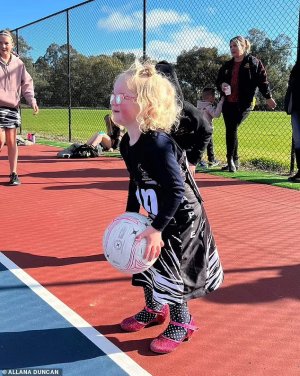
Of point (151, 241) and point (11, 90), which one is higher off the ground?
point (11, 90)

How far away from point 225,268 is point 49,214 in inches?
94.5

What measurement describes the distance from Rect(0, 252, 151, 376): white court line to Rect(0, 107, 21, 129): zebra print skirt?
11.2 ft

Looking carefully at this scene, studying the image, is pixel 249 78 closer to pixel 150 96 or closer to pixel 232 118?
pixel 232 118

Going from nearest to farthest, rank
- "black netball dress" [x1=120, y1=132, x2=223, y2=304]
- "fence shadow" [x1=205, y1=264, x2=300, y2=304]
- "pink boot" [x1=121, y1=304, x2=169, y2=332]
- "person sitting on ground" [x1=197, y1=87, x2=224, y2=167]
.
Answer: "black netball dress" [x1=120, y1=132, x2=223, y2=304]
"pink boot" [x1=121, y1=304, x2=169, y2=332]
"fence shadow" [x1=205, y1=264, x2=300, y2=304]
"person sitting on ground" [x1=197, y1=87, x2=224, y2=167]

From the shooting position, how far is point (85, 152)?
1023 cm

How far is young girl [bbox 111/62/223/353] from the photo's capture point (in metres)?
2.34

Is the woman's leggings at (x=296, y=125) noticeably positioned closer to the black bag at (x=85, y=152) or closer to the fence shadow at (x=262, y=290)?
the fence shadow at (x=262, y=290)

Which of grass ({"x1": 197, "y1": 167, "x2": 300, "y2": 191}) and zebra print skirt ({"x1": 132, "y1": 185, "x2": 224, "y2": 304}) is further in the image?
grass ({"x1": 197, "y1": 167, "x2": 300, "y2": 191})

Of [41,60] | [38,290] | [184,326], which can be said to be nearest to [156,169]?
[184,326]

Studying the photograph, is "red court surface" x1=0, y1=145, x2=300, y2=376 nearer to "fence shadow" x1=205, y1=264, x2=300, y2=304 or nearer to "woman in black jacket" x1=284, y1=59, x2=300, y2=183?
"fence shadow" x1=205, y1=264, x2=300, y2=304

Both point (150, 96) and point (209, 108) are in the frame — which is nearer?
point (150, 96)

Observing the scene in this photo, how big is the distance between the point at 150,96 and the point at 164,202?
20.9 inches

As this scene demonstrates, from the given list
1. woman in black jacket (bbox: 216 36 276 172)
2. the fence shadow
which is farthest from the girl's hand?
woman in black jacket (bbox: 216 36 276 172)

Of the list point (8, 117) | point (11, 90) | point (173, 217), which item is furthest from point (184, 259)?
point (11, 90)
